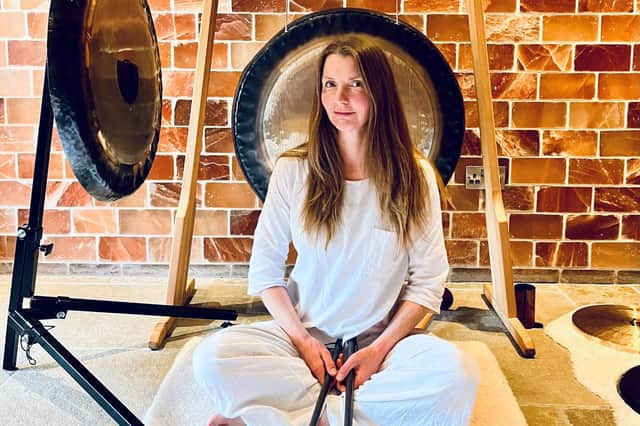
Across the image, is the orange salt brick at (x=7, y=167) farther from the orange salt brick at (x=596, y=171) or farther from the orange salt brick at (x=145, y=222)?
the orange salt brick at (x=596, y=171)

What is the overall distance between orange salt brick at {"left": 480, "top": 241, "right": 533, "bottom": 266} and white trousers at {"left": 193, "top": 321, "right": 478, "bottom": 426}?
55.6 inches

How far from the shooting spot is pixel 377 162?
1598mm

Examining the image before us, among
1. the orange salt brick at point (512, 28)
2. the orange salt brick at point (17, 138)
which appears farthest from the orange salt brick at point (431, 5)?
the orange salt brick at point (17, 138)

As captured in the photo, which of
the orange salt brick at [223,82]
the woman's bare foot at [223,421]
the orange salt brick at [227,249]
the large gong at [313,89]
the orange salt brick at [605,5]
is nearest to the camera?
the woman's bare foot at [223,421]

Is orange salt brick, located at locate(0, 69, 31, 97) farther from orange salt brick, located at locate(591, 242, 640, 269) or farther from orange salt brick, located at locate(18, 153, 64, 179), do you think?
orange salt brick, located at locate(591, 242, 640, 269)

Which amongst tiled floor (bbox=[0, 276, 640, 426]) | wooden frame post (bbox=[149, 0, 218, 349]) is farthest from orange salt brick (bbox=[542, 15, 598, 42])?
wooden frame post (bbox=[149, 0, 218, 349])

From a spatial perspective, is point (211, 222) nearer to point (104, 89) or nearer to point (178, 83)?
point (178, 83)

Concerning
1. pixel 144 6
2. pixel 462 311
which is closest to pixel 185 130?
pixel 144 6

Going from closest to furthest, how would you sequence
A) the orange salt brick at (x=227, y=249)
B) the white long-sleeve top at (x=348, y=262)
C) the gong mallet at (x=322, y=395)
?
1. the gong mallet at (x=322, y=395)
2. the white long-sleeve top at (x=348, y=262)
3. the orange salt brick at (x=227, y=249)

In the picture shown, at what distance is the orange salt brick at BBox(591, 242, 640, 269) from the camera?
9.11ft

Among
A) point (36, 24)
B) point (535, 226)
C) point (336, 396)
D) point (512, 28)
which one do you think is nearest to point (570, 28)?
point (512, 28)

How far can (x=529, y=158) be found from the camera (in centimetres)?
274

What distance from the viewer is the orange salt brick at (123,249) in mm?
2859

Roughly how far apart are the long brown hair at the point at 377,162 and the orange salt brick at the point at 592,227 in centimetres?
134
